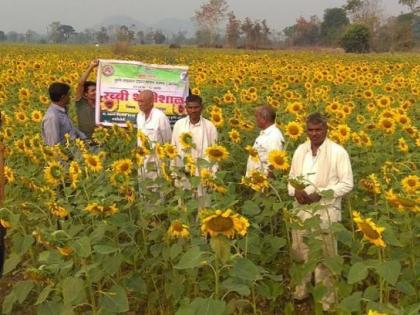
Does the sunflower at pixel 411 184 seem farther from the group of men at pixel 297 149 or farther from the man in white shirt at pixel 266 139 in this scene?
the man in white shirt at pixel 266 139

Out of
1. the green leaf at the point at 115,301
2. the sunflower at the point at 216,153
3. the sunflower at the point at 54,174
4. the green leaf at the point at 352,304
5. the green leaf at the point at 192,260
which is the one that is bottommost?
the green leaf at the point at 115,301

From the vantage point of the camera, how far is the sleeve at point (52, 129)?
4785 millimetres

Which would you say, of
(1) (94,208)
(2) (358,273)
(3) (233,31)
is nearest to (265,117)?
(1) (94,208)

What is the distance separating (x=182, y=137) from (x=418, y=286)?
1.71 metres

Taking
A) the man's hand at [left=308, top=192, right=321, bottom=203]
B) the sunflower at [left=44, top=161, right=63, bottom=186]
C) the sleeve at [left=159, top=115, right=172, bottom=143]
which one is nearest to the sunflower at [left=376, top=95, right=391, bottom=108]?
the sleeve at [left=159, top=115, right=172, bottom=143]

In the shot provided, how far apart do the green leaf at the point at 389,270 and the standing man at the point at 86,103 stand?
11.6 ft

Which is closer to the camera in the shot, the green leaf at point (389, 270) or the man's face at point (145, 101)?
the green leaf at point (389, 270)

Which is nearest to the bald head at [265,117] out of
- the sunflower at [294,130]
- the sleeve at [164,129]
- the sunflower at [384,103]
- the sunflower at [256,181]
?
the sunflower at [294,130]

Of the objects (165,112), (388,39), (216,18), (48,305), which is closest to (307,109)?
(165,112)

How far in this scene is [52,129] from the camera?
4.79 meters

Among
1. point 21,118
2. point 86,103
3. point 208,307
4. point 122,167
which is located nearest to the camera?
point 208,307

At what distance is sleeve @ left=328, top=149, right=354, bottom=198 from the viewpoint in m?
3.56

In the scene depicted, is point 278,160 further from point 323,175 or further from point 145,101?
point 145,101

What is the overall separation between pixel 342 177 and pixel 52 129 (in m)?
2.39
